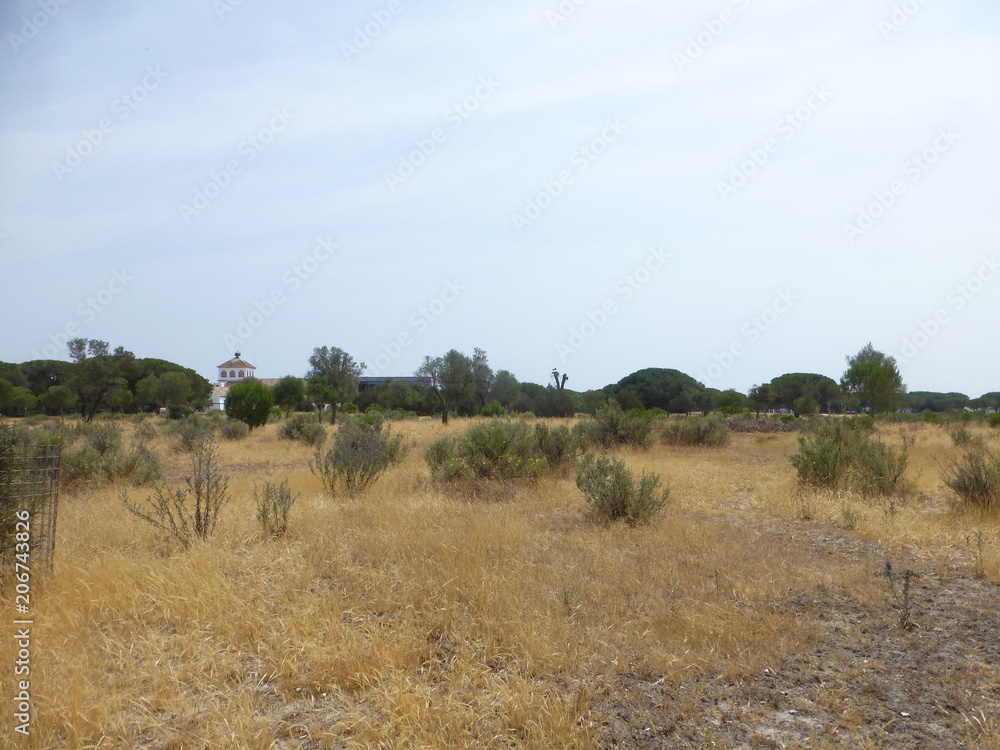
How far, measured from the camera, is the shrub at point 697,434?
64.5 ft

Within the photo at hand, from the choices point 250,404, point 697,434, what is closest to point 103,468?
point 697,434

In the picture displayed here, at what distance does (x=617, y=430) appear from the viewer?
57.7 feet

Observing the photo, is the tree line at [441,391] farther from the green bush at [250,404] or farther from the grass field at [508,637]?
the grass field at [508,637]

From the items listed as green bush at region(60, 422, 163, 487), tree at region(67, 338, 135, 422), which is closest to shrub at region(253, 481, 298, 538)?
green bush at region(60, 422, 163, 487)

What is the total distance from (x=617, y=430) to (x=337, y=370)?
3037 cm

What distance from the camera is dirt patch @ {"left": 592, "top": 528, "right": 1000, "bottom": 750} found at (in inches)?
129

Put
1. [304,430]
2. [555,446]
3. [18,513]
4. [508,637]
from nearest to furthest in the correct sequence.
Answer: [508,637] → [18,513] → [555,446] → [304,430]

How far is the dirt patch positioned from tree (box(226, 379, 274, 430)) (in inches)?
1001

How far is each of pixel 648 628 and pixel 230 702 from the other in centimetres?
262

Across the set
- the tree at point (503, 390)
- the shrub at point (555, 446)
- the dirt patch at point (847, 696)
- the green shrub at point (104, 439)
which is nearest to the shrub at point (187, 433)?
the green shrub at point (104, 439)

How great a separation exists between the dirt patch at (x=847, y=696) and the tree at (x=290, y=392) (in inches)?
1621

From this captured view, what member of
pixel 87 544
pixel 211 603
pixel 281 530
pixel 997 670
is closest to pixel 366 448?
pixel 281 530

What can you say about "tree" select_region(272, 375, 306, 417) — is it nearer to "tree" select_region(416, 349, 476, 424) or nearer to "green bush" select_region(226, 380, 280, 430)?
"tree" select_region(416, 349, 476, 424)

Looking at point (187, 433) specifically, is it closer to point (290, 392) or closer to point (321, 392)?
point (321, 392)
